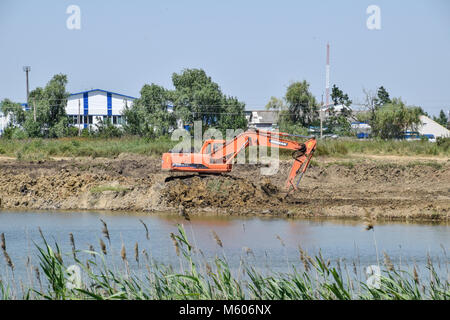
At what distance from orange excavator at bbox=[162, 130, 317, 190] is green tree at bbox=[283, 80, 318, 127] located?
122ft

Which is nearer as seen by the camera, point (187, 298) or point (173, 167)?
point (187, 298)

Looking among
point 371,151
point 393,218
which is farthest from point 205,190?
point 371,151

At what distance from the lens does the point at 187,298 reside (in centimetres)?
854

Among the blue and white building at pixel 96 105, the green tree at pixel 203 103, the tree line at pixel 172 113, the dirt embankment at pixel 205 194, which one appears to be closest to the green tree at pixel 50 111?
the tree line at pixel 172 113

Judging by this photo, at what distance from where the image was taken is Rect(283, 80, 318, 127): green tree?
59.9 metres

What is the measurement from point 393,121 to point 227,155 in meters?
33.4

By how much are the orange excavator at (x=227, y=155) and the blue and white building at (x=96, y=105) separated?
41025 millimetres

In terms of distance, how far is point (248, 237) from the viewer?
56.1ft

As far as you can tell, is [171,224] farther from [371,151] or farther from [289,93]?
[289,93]

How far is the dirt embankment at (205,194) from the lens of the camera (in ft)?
68.9

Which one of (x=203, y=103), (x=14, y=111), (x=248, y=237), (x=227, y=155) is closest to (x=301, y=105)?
(x=203, y=103)

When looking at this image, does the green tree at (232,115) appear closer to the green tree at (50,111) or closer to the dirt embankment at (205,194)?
the green tree at (50,111)

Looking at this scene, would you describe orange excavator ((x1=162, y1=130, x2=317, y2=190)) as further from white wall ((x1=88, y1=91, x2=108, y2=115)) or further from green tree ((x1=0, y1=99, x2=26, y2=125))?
white wall ((x1=88, y1=91, x2=108, y2=115))

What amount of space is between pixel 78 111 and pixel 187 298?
54.9 metres
